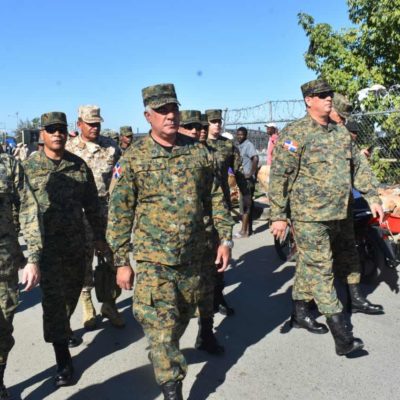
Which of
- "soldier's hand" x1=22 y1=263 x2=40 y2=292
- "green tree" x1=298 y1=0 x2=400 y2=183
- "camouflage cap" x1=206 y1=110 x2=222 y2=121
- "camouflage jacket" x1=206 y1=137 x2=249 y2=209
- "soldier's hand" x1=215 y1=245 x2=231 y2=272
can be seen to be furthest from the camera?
"green tree" x1=298 y1=0 x2=400 y2=183

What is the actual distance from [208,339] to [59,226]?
59.0 inches

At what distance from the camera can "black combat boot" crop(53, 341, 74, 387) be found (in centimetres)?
371

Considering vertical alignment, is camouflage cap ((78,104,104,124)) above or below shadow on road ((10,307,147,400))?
above

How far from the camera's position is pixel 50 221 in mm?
3926

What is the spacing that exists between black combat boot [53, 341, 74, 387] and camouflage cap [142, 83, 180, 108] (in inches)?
75.4

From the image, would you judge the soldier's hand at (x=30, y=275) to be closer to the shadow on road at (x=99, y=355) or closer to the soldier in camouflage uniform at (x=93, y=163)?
the shadow on road at (x=99, y=355)

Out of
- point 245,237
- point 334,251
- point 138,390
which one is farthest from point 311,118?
point 245,237

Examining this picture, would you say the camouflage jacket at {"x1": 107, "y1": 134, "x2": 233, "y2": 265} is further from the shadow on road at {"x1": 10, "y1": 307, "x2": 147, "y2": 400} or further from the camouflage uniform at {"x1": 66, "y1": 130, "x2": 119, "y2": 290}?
the camouflage uniform at {"x1": 66, "y1": 130, "x2": 119, "y2": 290}

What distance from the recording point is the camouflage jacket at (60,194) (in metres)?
3.94

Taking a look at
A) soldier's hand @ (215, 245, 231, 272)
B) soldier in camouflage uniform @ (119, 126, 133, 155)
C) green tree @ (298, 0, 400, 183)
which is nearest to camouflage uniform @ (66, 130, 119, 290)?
soldier's hand @ (215, 245, 231, 272)

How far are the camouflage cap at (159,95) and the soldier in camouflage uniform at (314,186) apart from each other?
4.54 ft

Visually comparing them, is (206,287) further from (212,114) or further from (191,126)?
(212,114)

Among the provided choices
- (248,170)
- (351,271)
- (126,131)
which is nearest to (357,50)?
(248,170)

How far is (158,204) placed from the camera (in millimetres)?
3135
